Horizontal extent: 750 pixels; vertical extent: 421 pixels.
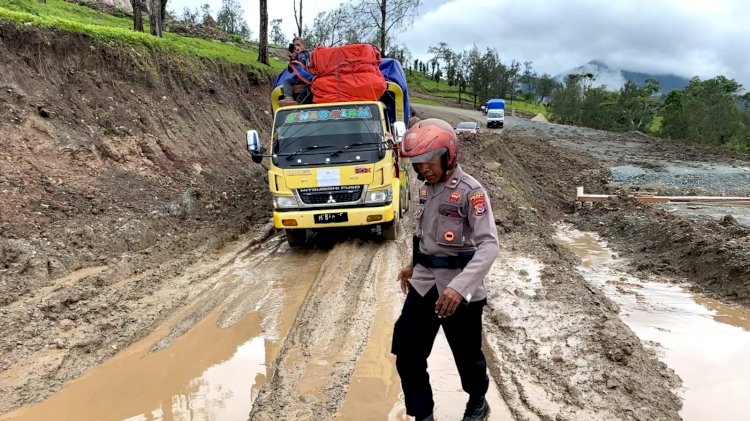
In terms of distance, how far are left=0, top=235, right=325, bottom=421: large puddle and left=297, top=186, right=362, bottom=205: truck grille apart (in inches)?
77.1

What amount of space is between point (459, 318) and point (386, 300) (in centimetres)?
290

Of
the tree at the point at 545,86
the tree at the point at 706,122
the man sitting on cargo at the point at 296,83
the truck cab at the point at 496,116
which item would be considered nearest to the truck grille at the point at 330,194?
the man sitting on cargo at the point at 296,83

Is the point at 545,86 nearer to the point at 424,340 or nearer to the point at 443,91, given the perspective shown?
the point at 443,91

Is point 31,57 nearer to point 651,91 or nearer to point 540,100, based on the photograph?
point 651,91

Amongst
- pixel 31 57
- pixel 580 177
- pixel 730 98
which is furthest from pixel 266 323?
pixel 730 98

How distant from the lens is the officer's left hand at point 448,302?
280 cm

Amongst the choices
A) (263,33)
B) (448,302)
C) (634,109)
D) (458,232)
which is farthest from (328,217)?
(634,109)

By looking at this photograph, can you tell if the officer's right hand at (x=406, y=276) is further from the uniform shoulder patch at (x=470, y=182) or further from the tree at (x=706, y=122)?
the tree at (x=706, y=122)

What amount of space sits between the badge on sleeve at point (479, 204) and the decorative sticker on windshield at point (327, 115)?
18.7 feet

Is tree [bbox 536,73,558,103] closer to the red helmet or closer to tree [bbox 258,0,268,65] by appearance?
tree [bbox 258,0,268,65]

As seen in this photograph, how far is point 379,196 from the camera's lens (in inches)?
309

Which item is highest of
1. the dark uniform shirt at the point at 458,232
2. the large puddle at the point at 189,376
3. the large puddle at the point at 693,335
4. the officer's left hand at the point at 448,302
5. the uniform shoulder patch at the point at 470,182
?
the uniform shoulder patch at the point at 470,182

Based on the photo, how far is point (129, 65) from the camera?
12359mm

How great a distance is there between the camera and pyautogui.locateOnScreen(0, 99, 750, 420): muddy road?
3857 mm
